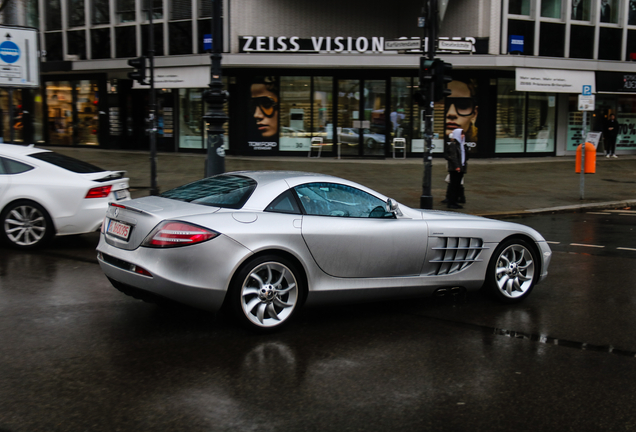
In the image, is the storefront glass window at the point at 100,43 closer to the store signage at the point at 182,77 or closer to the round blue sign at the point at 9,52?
the store signage at the point at 182,77

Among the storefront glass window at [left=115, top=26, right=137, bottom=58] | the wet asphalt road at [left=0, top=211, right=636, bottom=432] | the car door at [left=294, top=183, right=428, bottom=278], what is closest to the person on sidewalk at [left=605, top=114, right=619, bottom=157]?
the storefront glass window at [left=115, top=26, right=137, bottom=58]

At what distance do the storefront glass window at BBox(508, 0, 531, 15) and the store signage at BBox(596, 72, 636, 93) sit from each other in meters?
4.07

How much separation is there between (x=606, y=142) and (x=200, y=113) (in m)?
17.0

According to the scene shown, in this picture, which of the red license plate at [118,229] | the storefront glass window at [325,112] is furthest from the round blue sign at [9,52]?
the storefront glass window at [325,112]

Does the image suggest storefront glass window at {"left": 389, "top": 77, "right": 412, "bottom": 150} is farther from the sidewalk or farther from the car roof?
the car roof

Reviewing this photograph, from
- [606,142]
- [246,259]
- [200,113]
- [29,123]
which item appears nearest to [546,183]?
[606,142]

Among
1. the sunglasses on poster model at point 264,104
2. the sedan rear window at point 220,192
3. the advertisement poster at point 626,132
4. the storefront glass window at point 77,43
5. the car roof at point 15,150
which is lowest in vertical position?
the sedan rear window at point 220,192

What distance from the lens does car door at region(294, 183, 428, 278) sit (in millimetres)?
5773

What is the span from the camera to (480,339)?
5.53 m

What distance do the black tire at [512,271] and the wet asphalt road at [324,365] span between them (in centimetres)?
18

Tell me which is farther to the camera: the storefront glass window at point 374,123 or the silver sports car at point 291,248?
the storefront glass window at point 374,123

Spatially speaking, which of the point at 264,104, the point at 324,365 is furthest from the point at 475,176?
the point at 324,365

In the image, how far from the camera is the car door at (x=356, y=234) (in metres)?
5.77

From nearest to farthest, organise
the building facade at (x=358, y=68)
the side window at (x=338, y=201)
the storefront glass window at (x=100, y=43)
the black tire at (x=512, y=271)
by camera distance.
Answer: the side window at (x=338, y=201) → the black tire at (x=512, y=271) → the building facade at (x=358, y=68) → the storefront glass window at (x=100, y=43)
